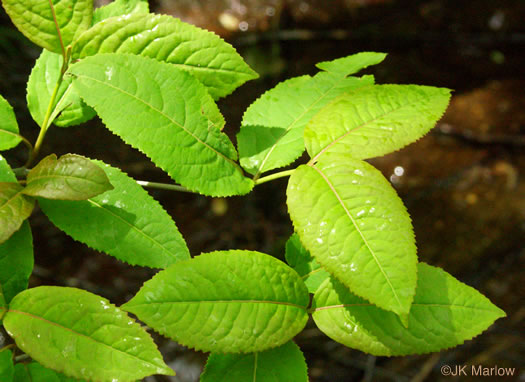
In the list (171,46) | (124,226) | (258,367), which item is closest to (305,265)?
(258,367)

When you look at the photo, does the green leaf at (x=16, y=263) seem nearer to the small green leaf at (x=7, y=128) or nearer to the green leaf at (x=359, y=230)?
the small green leaf at (x=7, y=128)

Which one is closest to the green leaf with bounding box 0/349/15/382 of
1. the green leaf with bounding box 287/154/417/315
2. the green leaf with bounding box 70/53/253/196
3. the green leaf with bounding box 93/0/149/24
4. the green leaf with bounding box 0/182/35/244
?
the green leaf with bounding box 0/182/35/244

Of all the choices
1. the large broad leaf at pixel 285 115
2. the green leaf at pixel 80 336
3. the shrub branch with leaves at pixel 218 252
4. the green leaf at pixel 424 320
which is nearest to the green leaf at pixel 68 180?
the shrub branch with leaves at pixel 218 252

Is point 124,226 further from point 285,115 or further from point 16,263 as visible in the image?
point 285,115

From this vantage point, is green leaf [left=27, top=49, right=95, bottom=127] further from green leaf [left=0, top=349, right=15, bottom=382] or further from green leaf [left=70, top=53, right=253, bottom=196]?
green leaf [left=0, top=349, right=15, bottom=382]

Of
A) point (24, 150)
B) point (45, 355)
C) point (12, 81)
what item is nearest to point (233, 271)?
point (45, 355)

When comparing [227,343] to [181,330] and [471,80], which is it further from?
[471,80]
